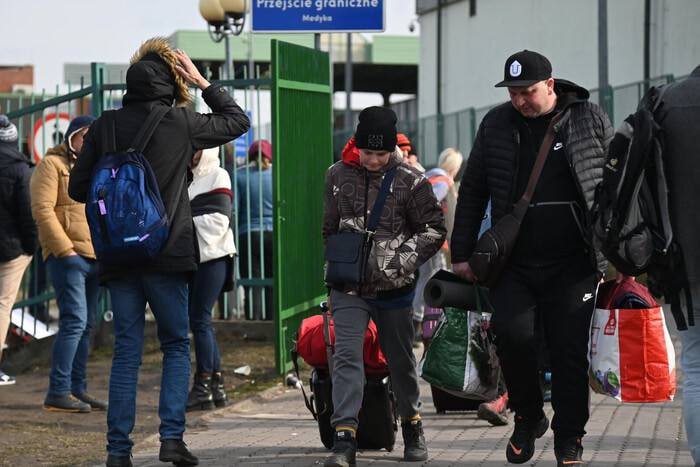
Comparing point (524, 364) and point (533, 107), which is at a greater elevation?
point (533, 107)

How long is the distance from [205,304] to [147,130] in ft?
9.69

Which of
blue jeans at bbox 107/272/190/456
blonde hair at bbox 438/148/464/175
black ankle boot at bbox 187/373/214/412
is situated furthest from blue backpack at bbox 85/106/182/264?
blonde hair at bbox 438/148/464/175

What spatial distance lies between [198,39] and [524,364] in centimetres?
4588

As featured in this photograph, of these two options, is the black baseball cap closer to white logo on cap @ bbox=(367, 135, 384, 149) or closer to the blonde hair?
white logo on cap @ bbox=(367, 135, 384, 149)

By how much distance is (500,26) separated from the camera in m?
41.8

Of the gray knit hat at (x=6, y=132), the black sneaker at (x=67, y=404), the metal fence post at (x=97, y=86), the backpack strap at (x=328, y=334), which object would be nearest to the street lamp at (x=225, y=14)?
the metal fence post at (x=97, y=86)

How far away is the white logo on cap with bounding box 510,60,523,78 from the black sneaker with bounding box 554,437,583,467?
1639 millimetres

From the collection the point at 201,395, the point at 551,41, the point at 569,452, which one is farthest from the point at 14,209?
the point at 551,41

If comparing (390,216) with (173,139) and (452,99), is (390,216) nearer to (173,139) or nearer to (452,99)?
(173,139)

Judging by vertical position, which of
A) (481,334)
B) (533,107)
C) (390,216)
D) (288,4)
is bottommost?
(481,334)

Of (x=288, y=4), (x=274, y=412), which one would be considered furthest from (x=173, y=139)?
(x=288, y=4)

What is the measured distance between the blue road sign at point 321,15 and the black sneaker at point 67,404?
324 centimetres

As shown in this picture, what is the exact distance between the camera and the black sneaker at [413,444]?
7523 millimetres

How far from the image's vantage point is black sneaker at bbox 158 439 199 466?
721 centimetres
